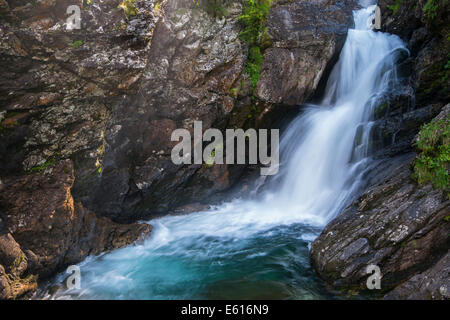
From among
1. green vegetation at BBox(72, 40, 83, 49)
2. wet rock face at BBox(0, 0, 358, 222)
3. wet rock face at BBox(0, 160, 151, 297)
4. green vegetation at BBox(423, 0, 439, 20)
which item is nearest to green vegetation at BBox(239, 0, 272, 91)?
wet rock face at BBox(0, 0, 358, 222)

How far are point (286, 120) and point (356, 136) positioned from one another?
2.59 meters

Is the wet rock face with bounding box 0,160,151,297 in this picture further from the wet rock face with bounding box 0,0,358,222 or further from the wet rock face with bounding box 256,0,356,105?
the wet rock face with bounding box 256,0,356,105

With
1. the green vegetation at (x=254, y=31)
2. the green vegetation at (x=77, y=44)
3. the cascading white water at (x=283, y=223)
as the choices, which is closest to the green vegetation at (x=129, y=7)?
the green vegetation at (x=77, y=44)

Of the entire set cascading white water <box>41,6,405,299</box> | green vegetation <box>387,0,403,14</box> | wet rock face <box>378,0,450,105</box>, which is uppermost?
green vegetation <box>387,0,403,14</box>

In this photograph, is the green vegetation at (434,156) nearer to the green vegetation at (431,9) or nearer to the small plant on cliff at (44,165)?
the green vegetation at (431,9)

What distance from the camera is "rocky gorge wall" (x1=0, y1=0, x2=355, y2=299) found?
18.9 feet

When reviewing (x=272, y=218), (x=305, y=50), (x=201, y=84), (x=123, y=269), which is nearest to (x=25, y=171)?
(x=123, y=269)

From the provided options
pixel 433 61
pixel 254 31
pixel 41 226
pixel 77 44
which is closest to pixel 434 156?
pixel 433 61

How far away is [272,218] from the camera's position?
9.07m

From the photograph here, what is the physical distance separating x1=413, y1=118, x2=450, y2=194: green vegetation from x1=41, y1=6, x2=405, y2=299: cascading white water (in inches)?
96.0

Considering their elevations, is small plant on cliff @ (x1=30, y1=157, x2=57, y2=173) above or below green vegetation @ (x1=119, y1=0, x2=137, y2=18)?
below

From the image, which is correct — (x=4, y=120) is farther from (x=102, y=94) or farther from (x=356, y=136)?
(x=356, y=136)

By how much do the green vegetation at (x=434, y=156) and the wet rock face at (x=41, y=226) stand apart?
771cm

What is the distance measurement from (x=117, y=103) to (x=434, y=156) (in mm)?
7194
